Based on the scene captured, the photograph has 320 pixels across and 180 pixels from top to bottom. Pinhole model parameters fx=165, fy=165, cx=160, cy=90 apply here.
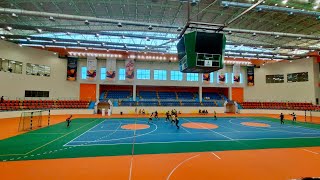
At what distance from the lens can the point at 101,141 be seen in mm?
12367

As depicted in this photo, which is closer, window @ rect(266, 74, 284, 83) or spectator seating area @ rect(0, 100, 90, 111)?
spectator seating area @ rect(0, 100, 90, 111)

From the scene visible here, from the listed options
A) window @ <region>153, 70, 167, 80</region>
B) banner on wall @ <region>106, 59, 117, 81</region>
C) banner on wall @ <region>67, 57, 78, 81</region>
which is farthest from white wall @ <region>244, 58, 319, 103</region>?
banner on wall @ <region>67, 57, 78, 81</region>

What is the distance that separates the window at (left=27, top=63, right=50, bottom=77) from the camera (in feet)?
96.4

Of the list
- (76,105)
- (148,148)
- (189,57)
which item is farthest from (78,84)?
(189,57)

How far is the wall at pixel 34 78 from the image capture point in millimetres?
26172

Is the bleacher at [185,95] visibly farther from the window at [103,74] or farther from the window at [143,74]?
the window at [103,74]

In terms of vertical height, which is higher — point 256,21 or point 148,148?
point 256,21

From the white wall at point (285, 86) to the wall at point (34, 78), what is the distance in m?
41.8

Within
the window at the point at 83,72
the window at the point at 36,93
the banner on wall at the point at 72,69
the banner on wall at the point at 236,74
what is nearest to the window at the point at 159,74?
the window at the point at 83,72

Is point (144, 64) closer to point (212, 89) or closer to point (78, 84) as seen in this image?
point (78, 84)

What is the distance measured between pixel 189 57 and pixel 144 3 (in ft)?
48.9

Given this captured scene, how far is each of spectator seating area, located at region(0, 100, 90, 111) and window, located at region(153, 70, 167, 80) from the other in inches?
616

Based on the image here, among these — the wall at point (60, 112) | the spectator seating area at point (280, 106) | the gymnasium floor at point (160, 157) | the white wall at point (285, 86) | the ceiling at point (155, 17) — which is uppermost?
the ceiling at point (155, 17)

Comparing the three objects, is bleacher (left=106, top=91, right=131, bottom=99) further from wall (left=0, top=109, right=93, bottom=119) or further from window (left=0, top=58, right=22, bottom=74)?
window (left=0, top=58, right=22, bottom=74)
